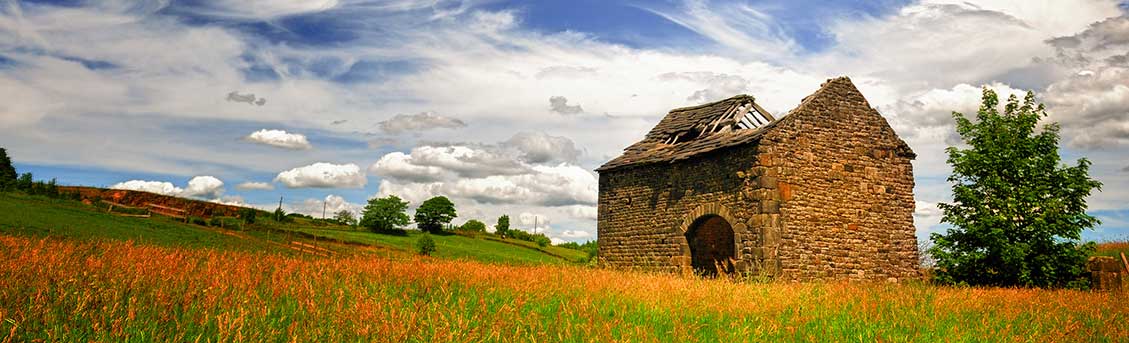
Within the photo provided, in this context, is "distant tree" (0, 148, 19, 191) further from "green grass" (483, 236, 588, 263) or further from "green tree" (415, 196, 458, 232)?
"green grass" (483, 236, 588, 263)

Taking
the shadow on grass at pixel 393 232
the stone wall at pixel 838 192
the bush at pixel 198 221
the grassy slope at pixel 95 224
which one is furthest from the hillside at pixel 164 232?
the stone wall at pixel 838 192

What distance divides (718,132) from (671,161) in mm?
2455

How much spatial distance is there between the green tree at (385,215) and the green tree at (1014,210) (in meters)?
38.3

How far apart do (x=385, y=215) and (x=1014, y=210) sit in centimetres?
4056

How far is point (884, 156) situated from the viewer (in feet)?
61.9

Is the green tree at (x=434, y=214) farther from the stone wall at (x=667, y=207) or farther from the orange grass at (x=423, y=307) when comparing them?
the orange grass at (x=423, y=307)

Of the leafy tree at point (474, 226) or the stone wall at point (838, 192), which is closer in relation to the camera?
the stone wall at point (838, 192)

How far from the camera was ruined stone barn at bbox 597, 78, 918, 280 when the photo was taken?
663 inches

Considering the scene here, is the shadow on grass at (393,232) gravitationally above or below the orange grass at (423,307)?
above

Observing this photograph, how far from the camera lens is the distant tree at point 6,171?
40000 mm

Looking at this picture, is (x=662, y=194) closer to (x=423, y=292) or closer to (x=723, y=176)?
(x=723, y=176)

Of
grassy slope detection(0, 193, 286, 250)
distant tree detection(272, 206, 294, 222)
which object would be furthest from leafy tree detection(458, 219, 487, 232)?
grassy slope detection(0, 193, 286, 250)

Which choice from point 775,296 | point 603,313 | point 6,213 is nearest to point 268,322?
point 603,313

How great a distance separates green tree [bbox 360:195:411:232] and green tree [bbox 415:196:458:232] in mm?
4188
